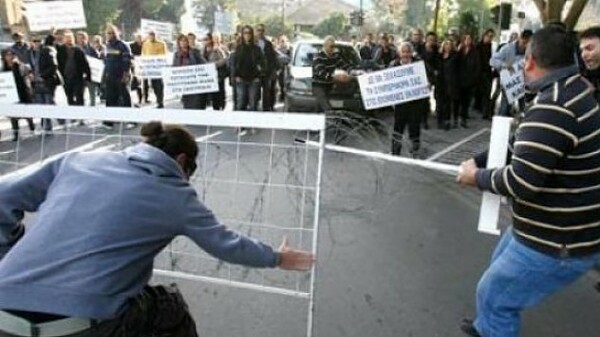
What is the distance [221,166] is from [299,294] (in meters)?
1.88

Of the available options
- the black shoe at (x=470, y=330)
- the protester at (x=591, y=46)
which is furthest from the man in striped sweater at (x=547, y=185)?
the protester at (x=591, y=46)

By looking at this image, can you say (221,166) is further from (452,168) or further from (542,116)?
(542,116)

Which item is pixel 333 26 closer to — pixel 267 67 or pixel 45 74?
pixel 267 67

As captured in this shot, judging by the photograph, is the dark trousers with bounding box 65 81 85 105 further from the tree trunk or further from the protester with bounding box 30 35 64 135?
the tree trunk

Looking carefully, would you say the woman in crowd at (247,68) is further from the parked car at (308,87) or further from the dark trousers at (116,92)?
the dark trousers at (116,92)

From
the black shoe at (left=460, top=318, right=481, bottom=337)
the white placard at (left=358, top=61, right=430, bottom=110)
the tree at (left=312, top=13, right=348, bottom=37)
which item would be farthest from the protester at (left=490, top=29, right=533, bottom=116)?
→ the tree at (left=312, top=13, right=348, bottom=37)

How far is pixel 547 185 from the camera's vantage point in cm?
257

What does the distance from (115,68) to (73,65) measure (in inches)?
30.6

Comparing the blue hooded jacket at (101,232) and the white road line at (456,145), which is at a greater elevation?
the blue hooded jacket at (101,232)

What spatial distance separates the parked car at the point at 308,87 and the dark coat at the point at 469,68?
2080 mm

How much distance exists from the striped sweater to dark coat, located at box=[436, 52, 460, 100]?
1006 centimetres

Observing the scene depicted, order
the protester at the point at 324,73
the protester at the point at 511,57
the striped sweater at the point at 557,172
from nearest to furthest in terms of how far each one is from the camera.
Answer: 1. the striped sweater at the point at 557,172
2. the protester at the point at 511,57
3. the protester at the point at 324,73

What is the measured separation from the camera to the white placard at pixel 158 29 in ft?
44.0

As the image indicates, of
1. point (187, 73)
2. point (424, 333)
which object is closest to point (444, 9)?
point (187, 73)
